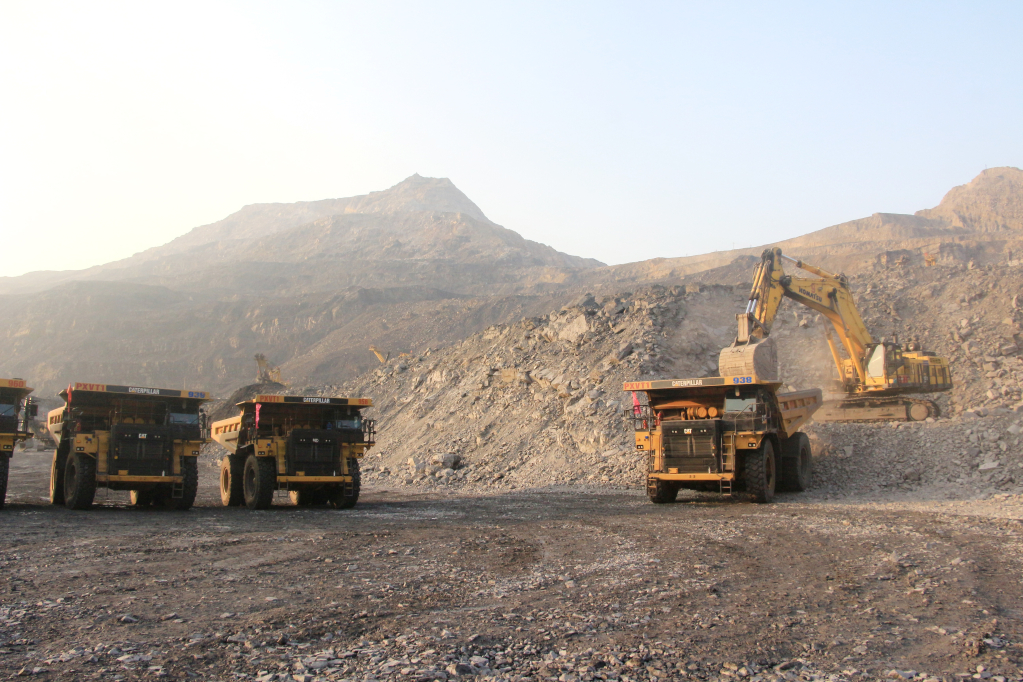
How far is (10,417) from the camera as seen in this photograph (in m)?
14.6

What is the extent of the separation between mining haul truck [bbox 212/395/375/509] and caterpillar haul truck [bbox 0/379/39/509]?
3.78 metres

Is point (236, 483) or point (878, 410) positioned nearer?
point (236, 483)

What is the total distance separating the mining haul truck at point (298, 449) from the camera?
50.1ft

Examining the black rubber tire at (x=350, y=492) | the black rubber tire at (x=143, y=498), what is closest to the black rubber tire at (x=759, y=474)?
the black rubber tire at (x=350, y=492)

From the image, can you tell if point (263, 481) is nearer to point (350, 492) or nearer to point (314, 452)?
point (314, 452)

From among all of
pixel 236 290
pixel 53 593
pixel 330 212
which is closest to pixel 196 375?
pixel 236 290

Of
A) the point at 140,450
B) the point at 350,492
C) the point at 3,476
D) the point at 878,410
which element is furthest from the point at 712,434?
the point at 3,476

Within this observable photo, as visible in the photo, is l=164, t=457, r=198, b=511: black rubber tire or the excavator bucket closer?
l=164, t=457, r=198, b=511: black rubber tire

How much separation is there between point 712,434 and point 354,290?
68003 mm

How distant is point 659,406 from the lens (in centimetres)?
1572

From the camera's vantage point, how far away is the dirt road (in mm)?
4949

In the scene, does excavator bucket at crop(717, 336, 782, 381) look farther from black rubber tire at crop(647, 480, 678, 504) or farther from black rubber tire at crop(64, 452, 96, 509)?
black rubber tire at crop(64, 452, 96, 509)

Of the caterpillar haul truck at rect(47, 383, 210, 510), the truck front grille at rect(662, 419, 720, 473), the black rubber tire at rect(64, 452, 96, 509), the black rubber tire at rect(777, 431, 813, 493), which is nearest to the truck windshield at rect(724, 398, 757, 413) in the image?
the truck front grille at rect(662, 419, 720, 473)

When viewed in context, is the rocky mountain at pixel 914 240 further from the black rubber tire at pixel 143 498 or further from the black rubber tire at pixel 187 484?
the black rubber tire at pixel 187 484
